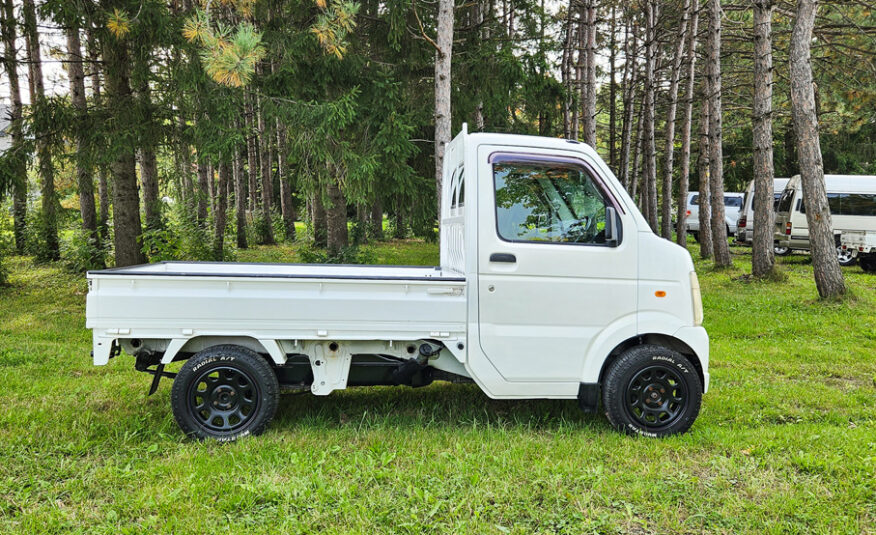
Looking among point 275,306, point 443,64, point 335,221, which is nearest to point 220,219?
point 335,221

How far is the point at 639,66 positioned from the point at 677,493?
24959mm

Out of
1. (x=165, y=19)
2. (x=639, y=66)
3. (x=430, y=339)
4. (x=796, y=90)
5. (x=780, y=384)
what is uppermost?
(x=639, y=66)

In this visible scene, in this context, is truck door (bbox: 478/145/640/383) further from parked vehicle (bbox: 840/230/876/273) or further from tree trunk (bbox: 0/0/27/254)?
parked vehicle (bbox: 840/230/876/273)

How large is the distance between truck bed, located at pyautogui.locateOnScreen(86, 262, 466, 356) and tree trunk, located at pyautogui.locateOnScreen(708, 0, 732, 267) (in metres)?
12.6

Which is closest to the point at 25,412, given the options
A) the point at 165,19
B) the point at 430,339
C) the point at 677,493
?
the point at 430,339

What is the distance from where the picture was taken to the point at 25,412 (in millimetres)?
5066

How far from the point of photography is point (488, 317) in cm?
463

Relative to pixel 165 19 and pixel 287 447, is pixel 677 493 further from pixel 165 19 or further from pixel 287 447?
pixel 165 19

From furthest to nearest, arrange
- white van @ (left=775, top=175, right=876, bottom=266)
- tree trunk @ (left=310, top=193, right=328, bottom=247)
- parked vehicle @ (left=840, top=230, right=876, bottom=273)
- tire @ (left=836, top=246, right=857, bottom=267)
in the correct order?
tree trunk @ (left=310, top=193, right=328, bottom=247), white van @ (left=775, top=175, right=876, bottom=266), tire @ (left=836, top=246, right=857, bottom=267), parked vehicle @ (left=840, top=230, right=876, bottom=273)

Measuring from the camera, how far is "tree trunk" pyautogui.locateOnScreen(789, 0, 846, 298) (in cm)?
1030

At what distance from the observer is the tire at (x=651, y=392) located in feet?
15.4

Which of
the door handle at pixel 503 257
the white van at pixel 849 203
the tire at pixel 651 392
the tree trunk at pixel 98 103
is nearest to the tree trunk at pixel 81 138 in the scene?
the tree trunk at pixel 98 103

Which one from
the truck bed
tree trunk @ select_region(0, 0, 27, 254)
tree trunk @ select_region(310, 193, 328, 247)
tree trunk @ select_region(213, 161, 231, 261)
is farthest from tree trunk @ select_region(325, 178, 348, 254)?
the truck bed

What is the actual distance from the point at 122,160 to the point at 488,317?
802 centimetres
